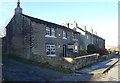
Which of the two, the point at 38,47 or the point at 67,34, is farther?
the point at 67,34

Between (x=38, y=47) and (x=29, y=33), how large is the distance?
2.39 metres

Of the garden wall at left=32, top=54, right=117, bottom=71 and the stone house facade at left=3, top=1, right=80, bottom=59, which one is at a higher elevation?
the stone house facade at left=3, top=1, right=80, bottom=59

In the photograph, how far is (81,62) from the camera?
1227cm

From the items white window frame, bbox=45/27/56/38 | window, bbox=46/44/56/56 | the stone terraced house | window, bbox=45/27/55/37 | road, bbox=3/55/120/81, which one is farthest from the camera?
white window frame, bbox=45/27/56/38

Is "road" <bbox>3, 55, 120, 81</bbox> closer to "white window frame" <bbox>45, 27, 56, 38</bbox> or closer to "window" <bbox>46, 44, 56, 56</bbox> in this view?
"window" <bbox>46, 44, 56, 56</bbox>

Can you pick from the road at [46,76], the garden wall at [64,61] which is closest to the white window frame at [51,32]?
the garden wall at [64,61]

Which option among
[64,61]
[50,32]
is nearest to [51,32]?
[50,32]

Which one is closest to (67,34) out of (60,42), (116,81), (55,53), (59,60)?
(60,42)

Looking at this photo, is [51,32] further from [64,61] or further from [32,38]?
[64,61]

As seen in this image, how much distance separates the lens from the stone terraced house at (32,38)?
14914mm

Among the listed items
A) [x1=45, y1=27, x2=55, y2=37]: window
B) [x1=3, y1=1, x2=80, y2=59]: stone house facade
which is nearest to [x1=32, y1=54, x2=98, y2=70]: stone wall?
[x1=3, y1=1, x2=80, y2=59]: stone house facade

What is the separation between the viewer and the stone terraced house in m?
14.9

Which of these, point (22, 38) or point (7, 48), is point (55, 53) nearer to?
point (22, 38)

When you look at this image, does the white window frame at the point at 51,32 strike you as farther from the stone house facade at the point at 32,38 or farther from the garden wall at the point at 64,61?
the garden wall at the point at 64,61
